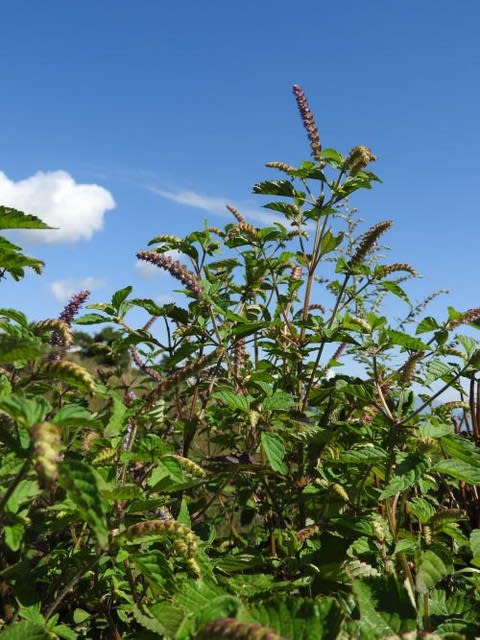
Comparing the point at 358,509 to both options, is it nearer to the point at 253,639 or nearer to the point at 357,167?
the point at 357,167

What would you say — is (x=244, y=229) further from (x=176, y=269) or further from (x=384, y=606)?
(x=384, y=606)

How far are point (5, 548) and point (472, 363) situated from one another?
188 cm

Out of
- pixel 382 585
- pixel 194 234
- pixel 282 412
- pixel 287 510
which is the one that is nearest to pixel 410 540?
pixel 382 585

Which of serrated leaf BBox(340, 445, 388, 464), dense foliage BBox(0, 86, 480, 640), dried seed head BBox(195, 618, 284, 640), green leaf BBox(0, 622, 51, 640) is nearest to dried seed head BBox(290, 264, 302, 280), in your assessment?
dense foliage BBox(0, 86, 480, 640)

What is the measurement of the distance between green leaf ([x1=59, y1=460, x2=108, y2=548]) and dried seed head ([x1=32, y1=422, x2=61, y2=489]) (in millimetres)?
74

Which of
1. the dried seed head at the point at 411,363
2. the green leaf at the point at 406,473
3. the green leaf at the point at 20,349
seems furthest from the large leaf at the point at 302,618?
the dried seed head at the point at 411,363

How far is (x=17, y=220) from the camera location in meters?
1.75

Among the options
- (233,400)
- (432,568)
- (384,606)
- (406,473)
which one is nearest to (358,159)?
(233,400)

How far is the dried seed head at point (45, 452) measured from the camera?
40.3 inches

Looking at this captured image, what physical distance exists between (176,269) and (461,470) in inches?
56.0

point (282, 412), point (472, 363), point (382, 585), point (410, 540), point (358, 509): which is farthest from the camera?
point (282, 412)

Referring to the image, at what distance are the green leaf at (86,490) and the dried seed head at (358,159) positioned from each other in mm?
2496

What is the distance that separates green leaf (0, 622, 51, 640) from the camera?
1560mm

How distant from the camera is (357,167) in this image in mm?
3379
